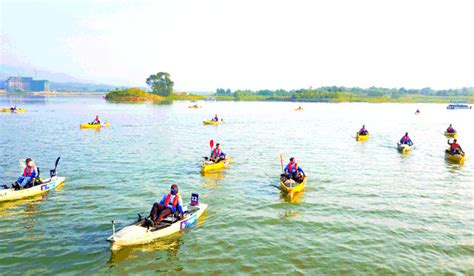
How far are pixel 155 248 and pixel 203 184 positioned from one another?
10771 millimetres

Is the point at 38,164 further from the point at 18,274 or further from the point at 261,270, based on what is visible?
the point at 261,270

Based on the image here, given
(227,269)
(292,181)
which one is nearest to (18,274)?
(227,269)

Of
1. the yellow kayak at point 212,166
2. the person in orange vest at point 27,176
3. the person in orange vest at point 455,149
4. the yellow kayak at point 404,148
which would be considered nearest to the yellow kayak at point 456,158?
the person in orange vest at point 455,149

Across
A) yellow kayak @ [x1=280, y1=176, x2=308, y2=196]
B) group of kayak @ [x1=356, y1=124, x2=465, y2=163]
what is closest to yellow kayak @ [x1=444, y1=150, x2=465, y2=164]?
group of kayak @ [x1=356, y1=124, x2=465, y2=163]

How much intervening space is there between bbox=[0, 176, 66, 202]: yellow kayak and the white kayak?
9.55 meters

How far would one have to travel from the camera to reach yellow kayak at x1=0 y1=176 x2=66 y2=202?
827 inches

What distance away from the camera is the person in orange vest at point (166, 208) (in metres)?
16.9

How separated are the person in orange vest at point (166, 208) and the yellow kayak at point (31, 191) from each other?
971cm

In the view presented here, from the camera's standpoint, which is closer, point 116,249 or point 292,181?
point 116,249

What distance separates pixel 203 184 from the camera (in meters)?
26.5

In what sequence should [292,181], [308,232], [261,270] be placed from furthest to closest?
[292,181] < [308,232] < [261,270]

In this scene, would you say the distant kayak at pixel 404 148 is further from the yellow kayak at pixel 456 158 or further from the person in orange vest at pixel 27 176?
the person in orange vest at pixel 27 176

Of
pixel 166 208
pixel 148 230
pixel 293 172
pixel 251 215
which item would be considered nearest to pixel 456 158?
pixel 293 172

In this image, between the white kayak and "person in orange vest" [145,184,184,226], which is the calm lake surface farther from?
"person in orange vest" [145,184,184,226]
